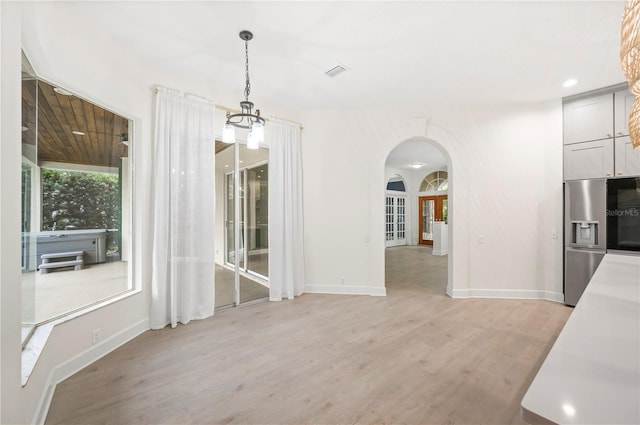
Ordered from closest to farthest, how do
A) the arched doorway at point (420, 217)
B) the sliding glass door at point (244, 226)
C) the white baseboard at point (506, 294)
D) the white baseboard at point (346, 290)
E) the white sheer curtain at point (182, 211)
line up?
the white sheer curtain at point (182, 211)
the sliding glass door at point (244, 226)
the white baseboard at point (506, 294)
the white baseboard at point (346, 290)
the arched doorway at point (420, 217)

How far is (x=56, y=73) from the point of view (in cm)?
215

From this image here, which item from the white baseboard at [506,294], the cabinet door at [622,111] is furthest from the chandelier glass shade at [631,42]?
the white baseboard at [506,294]

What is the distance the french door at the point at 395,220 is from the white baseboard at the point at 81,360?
8800 mm

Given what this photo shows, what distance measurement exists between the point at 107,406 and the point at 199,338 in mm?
1023

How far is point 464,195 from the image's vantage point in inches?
169

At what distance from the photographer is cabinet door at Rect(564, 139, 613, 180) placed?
3.61 metres

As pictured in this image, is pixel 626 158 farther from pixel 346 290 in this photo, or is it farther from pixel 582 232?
pixel 346 290

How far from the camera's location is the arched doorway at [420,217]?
5.02m

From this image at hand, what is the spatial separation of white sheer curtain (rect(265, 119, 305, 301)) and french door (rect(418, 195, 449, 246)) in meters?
7.59

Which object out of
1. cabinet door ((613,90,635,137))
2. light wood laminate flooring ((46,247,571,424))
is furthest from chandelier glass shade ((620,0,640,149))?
cabinet door ((613,90,635,137))

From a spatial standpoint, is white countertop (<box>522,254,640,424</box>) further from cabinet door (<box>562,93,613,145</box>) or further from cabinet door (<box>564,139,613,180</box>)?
cabinet door (<box>562,93,613,145</box>)

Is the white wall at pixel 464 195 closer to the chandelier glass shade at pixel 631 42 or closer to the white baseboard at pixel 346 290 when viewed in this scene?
the white baseboard at pixel 346 290

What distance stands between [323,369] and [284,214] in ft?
7.78

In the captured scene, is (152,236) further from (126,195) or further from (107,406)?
(107,406)
